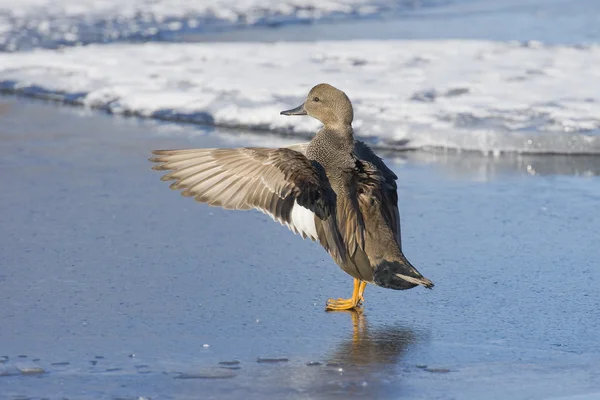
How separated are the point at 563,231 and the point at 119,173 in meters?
2.52

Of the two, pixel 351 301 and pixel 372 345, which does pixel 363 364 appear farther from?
pixel 351 301

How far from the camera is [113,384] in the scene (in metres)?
3.15

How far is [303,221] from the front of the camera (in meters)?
4.00

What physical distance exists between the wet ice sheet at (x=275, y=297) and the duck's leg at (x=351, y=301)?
0.06 m

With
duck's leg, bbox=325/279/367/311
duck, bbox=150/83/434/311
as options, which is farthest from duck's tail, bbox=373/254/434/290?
duck's leg, bbox=325/279/367/311

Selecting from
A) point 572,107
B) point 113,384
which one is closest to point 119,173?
point 113,384

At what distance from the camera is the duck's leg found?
3.99 meters

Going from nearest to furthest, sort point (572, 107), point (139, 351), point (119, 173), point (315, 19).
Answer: point (139, 351), point (119, 173), point (572, 107), point (315, 19)

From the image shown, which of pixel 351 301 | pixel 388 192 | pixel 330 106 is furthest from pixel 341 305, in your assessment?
pixel 330 106

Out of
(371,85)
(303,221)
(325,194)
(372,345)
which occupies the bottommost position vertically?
(372,345)

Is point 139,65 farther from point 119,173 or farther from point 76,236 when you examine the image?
point 76,236

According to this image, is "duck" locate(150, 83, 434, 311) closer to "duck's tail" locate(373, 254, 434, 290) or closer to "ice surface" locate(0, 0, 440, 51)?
"duck's tail" locate(373, 254, 434, 290)

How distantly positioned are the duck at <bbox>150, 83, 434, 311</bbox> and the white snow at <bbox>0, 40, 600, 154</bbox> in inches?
112

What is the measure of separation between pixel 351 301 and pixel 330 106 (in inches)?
34.3
